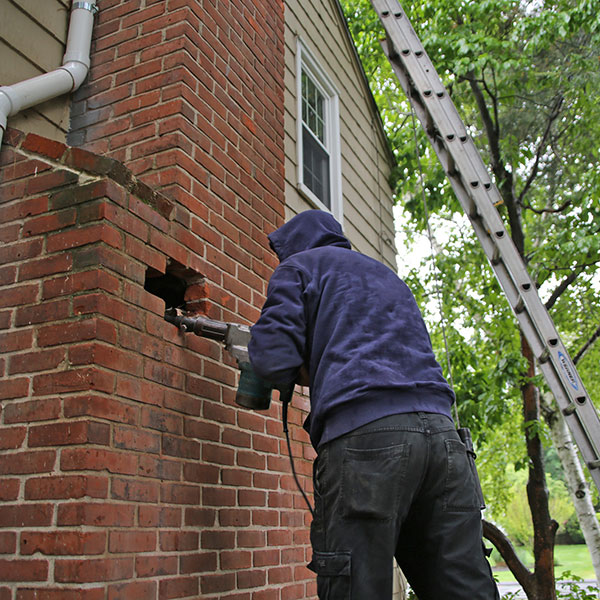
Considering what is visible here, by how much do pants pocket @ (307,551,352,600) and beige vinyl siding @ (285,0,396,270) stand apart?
337 centimetres

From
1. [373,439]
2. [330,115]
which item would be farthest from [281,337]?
[330,115]

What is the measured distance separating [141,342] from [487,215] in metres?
2.66

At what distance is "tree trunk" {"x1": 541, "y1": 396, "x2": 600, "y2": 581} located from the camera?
8703 millimetres

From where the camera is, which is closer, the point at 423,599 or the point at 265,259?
the point at 423,599

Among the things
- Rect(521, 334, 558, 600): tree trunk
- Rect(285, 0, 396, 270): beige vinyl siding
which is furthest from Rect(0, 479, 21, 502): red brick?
Rect(521, 334, 558, 600): tree trunk

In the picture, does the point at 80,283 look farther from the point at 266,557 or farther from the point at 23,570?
the point at 266,557

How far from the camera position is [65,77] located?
3201 millimetres

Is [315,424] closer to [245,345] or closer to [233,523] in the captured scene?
[245,345]

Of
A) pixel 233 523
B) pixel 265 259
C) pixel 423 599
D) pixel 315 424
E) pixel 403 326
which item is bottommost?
pixel 423 599

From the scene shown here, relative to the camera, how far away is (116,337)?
7.63 ft

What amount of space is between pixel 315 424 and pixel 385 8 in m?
3.94

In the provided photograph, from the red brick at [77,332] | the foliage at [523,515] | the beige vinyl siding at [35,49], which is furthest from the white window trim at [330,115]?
the foliage at [523,515]

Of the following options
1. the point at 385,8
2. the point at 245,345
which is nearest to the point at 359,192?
the point at 385,8

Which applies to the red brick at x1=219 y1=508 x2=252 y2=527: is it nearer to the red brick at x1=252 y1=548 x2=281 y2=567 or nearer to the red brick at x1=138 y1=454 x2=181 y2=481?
the red brick at x1=252 y1=548 x2=281 y2=567
